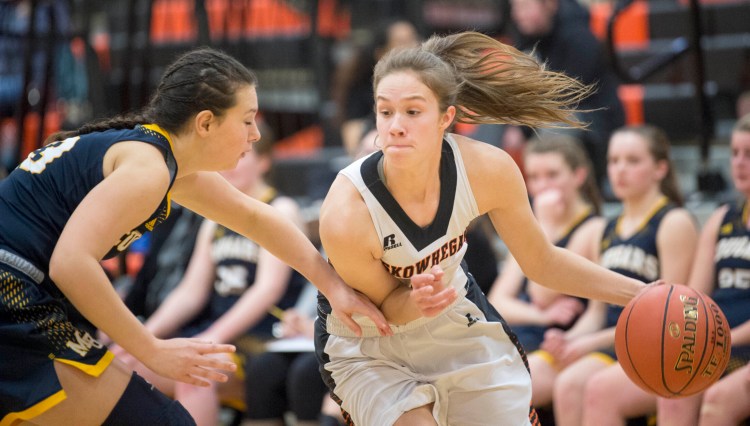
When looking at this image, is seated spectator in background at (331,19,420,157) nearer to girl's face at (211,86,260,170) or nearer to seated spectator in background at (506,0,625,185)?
seated spectator in background at (506,0,625,185)

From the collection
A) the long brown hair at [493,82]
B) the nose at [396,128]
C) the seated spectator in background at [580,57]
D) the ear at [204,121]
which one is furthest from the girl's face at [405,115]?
the seated spectator in background at [580,57]

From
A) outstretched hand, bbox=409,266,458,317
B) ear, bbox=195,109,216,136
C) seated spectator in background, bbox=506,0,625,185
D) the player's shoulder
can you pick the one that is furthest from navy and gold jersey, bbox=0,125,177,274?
seated spectator in background, bbox=506,0,625,185

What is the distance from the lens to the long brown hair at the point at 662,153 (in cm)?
462

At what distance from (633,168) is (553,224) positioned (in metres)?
0.52

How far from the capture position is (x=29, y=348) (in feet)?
9.11

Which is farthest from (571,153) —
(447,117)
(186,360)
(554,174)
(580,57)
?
(186,360)

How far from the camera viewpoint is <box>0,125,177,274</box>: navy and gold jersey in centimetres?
278

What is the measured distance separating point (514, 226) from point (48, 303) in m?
1.41

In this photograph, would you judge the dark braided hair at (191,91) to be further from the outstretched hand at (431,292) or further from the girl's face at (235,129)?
the outstretched hand at (431,292)

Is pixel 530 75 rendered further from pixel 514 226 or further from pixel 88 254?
pixel 88 254

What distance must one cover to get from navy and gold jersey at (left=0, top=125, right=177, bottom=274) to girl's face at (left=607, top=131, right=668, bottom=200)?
7.84 feet

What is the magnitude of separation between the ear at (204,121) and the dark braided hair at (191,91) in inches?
0.6

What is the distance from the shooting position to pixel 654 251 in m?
4.46

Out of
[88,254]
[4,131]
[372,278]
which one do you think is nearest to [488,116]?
[372,278]
